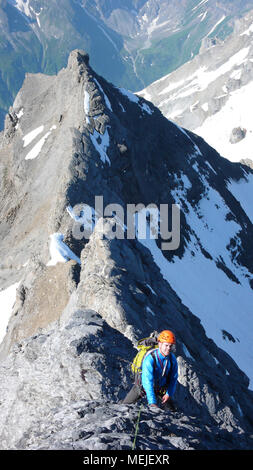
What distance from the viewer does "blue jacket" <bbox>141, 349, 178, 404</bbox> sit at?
12.6 metres

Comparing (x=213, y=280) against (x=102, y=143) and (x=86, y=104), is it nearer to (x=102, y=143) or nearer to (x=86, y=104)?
(x=102, y=143)

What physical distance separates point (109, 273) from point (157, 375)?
45.0 ft

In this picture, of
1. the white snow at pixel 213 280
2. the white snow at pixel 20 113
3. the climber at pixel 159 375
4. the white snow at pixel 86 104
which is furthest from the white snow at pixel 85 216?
the white snow at pixel 20 113

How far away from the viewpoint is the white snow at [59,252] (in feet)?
107

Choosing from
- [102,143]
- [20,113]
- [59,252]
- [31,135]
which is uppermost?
[20,113]

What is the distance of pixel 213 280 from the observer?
60.2 metres

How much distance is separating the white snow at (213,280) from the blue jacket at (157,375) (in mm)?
35272

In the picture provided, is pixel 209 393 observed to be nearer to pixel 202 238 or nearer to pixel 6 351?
pixel 6 351
